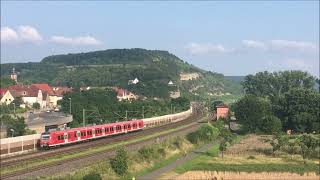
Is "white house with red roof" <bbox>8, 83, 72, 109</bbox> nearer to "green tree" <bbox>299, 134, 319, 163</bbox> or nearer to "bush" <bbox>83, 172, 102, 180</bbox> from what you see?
A: "green tree" <bbox>299, 134, 319, 163</bbox>

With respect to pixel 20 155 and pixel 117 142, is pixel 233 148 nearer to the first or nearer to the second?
pixel 117 142

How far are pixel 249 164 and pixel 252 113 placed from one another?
5548cm

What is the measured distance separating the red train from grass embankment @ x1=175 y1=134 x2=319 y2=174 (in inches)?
704

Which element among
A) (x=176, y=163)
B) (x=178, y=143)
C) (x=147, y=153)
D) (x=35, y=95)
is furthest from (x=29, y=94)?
(x=176, y=163)

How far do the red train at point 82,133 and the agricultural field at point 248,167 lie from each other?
705 inches

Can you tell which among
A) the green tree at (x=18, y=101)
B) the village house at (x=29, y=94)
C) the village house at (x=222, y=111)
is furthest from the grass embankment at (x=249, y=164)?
the village house at (x=29, y=94)

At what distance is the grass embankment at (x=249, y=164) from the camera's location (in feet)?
187

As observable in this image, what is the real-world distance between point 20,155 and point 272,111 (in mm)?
70557

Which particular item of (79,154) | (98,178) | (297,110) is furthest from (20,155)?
(297,110)

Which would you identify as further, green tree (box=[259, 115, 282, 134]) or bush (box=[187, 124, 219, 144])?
green tree (box=[259, 115, 282, 134])

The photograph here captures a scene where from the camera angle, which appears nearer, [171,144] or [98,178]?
[98,178]

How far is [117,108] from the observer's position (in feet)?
445

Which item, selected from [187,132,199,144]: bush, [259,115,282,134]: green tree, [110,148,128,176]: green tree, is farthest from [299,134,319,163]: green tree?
[259,115,282,134]: green tree

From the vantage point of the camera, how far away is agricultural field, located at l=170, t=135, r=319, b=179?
54.5 metres
